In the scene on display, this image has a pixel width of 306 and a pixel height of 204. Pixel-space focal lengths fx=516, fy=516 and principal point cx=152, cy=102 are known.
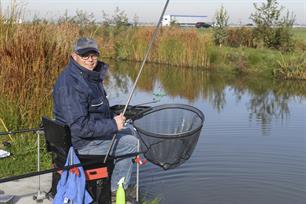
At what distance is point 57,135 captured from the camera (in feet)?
13.3

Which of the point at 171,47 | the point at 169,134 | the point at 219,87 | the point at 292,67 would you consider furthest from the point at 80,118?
the point at 171,47

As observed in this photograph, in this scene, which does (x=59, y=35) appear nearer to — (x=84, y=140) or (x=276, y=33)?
(x=84, y=140)

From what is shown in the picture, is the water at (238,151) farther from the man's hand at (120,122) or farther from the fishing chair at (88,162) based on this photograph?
the man's hand at (120,122)

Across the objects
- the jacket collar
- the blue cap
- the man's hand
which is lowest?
the man's hand

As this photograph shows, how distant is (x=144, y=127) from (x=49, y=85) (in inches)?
120

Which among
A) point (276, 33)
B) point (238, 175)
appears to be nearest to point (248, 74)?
point (276, 33)

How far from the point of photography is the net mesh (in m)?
4.14

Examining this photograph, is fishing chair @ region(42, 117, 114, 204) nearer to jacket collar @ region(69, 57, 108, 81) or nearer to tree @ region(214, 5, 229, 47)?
jacket collar @ region(69, 57, 108, 81)

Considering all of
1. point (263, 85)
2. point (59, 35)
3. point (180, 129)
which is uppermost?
point (59, 35)

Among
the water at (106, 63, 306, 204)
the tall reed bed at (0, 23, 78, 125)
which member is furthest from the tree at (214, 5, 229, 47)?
the tall reed bed at (0, 23, 78, 125)

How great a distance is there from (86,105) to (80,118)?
0.45 feet

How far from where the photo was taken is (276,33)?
88.2 ft

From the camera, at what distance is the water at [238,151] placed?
23.1 ft

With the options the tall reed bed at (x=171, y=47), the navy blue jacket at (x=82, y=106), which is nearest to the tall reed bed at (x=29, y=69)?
the navy blue jacket at (x=82, y=106)
